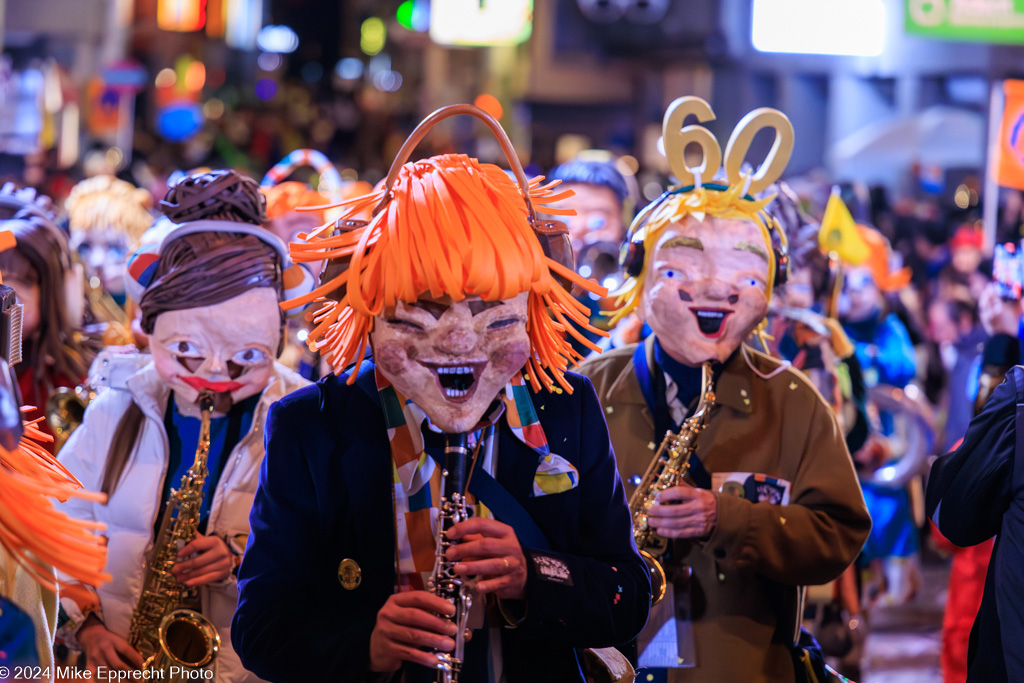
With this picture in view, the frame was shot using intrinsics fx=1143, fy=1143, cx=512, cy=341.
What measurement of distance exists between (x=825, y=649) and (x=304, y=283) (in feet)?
9.08

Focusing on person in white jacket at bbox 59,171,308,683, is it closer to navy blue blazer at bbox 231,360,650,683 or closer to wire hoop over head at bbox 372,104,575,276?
navy blue blazer at bbox 231,360,650,683

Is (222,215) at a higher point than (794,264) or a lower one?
higher

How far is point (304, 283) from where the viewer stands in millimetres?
3307

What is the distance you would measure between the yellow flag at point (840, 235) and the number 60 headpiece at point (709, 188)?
261 centimetres

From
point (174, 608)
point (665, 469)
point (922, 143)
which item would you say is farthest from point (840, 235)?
point (922, 143)

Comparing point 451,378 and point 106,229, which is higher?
point 451,378

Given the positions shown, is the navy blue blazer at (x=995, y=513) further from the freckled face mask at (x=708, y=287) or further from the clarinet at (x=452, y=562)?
the clarinet at (x=452, y=562)

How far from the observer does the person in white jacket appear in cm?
300

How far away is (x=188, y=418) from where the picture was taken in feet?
10.4

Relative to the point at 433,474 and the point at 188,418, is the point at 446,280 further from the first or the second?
the point at 188,418

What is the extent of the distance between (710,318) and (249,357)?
1263 millimetres

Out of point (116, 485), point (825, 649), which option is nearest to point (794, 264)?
point (825, 649)

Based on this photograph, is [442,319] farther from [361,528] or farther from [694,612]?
[694,612]

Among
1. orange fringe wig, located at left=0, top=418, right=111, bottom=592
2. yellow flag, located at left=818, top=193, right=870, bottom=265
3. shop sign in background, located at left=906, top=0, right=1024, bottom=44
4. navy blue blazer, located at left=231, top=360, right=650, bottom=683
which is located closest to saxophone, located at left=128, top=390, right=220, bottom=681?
navy blue blazer, located at left=231, top=360, right=650, bottom=683
